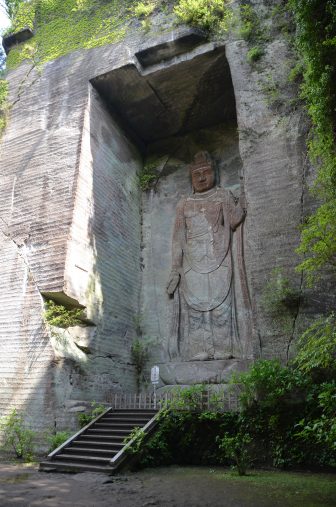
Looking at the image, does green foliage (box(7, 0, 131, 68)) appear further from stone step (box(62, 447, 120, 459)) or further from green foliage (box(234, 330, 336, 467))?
stone step (box(62, 447, 120, 459))

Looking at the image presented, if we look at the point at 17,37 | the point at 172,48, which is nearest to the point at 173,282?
the point at 172,48

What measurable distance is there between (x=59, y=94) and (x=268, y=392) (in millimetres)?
8550

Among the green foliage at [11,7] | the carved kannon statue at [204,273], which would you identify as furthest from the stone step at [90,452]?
the green foliage at [11,7]

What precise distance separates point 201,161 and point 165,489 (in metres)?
8.34

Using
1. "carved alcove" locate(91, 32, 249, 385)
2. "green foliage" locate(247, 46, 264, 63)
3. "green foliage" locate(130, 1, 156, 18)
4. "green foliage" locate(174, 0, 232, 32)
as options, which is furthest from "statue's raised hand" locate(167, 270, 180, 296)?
"green foliage" locate(130, 1, 156, 18)

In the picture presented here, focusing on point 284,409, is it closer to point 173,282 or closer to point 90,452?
point 90,452

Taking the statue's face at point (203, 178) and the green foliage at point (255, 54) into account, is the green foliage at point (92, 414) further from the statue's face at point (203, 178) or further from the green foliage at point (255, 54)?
the green foliage at point (255, 54)

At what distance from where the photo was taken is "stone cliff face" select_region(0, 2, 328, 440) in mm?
8031

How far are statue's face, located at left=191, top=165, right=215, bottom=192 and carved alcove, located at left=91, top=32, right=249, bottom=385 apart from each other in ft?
0.95

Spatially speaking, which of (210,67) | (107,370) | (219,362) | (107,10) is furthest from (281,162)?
(107,10)

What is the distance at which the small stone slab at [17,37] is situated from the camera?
12.8 m

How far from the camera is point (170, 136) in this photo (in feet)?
42.0

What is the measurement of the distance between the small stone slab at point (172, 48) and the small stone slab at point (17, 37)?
13.4ft

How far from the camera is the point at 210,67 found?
10.4 metres
